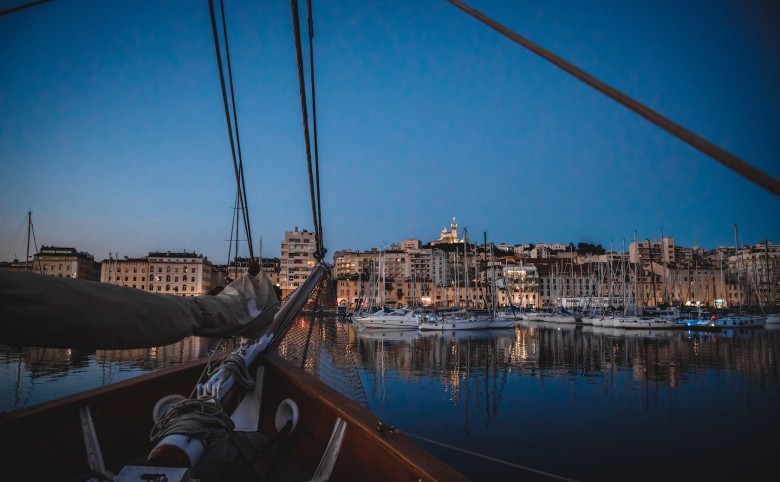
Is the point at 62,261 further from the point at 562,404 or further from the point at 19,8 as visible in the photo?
the point at 19,8

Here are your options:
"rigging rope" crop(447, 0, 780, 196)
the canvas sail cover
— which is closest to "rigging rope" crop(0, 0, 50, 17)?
the canvas sail cover

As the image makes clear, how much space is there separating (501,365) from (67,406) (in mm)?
15440

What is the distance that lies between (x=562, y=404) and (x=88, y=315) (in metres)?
10.6

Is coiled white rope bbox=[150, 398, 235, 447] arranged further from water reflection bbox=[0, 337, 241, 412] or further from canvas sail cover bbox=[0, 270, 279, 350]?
water reflection bbox=[0, 337, 241, 412]

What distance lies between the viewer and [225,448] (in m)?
3.02

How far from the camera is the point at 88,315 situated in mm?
1481

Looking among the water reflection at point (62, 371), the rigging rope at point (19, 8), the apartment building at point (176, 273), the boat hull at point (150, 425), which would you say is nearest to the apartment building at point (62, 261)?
the apartment building at point (176, 273)

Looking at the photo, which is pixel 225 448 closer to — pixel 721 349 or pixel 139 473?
pixel 139 473

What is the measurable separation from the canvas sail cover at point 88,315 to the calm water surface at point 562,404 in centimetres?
272

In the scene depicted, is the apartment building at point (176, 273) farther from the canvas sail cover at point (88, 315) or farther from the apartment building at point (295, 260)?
the canvas sail cover at point (88, 315)

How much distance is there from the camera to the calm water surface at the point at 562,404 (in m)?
6.70

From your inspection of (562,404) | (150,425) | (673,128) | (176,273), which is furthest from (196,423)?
(176,273)

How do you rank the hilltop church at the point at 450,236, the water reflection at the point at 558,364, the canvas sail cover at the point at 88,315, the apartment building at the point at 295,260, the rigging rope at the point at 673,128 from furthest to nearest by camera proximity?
the hilltop church at the point at 450,236 → the apartment building at the point at 295,260 → the water reflection at the point at 558,364 → the canvas sail cover at the point at 88,315 → the rigging rope at the point at 673,128

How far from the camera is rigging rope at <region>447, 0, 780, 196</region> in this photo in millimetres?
995
